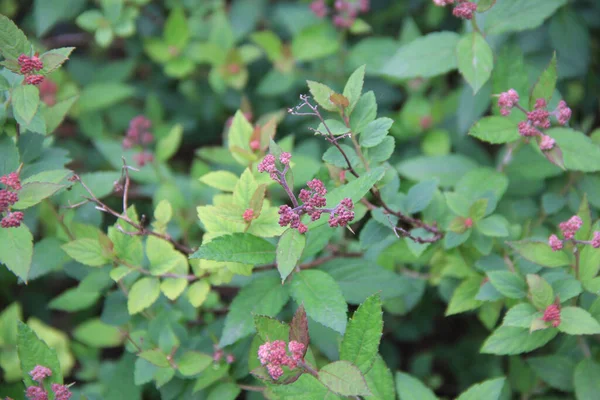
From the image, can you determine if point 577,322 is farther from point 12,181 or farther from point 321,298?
point 12,181

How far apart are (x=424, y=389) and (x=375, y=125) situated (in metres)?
0.80

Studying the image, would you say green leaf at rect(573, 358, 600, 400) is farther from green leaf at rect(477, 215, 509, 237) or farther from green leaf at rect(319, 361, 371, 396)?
green leaf at rect(319, 361, 371, 396)

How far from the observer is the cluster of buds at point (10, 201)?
55.4 inches

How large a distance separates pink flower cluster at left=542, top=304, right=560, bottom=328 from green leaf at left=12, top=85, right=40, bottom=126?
145cm

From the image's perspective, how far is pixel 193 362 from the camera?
165 centimetres

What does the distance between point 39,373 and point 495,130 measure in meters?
1.46

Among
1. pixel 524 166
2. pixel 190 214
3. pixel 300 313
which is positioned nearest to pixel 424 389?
pixel 300 313

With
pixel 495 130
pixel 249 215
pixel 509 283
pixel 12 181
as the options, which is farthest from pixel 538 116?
pixel 12 181

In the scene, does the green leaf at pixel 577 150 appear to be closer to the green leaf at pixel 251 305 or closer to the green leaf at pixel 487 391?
the green leaf at pixel 487 391

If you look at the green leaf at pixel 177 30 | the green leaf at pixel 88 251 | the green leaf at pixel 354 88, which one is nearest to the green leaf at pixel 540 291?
the green leaf at pixel 354 88

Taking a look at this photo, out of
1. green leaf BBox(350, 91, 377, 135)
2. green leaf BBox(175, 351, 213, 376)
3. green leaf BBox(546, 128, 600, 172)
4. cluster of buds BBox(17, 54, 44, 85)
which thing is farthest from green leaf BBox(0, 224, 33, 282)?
green leaf BBox(546, 128, 600, 172)

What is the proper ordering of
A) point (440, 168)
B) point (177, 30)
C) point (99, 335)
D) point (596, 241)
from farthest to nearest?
point (177, 30) < point (99, 335) < point (440, 168) < point (596, 241)

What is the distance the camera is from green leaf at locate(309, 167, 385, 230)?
4.36 feet

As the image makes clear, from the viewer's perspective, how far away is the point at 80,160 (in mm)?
2863
